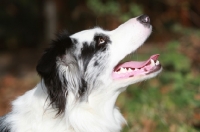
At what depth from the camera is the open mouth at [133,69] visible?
4082 millimetres

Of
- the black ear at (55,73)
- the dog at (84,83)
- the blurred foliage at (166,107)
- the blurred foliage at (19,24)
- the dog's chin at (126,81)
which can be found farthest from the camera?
the blurred foliage at (19,24)

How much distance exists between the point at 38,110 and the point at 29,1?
10.7 metres

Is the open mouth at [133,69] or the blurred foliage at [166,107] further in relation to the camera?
the blurred foliage at [166,107]

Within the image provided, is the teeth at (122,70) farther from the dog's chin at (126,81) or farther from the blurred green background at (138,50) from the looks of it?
the blurred green background at (138,50)

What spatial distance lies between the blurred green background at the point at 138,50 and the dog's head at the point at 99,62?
1.48m

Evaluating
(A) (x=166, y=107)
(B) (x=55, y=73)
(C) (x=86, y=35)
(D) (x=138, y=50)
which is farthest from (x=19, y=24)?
(B) (x=55, y=73)

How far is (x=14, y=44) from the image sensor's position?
15.4 m

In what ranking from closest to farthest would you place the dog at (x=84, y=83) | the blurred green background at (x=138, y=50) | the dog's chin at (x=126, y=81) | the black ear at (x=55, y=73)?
the black ear at (x=55, y=73), the dog at (x=84, y=83), the dog's chin at (x=126, y=81), the blurred green background at (x=138, y=50)

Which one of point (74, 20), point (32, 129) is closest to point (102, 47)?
point (32, 129)

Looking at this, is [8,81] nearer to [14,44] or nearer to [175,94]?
[14,44]

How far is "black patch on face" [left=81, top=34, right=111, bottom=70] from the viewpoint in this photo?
4.08 meters

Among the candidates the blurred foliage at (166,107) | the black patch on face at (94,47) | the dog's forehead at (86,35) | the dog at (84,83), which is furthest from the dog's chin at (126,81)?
the blurred foliage at (166,107)

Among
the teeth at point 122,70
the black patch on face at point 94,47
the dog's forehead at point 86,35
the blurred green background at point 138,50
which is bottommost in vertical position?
the blurred green background at point 138,50

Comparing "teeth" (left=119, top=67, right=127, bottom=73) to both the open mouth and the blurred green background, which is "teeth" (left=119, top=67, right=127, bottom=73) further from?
the blurred green background
